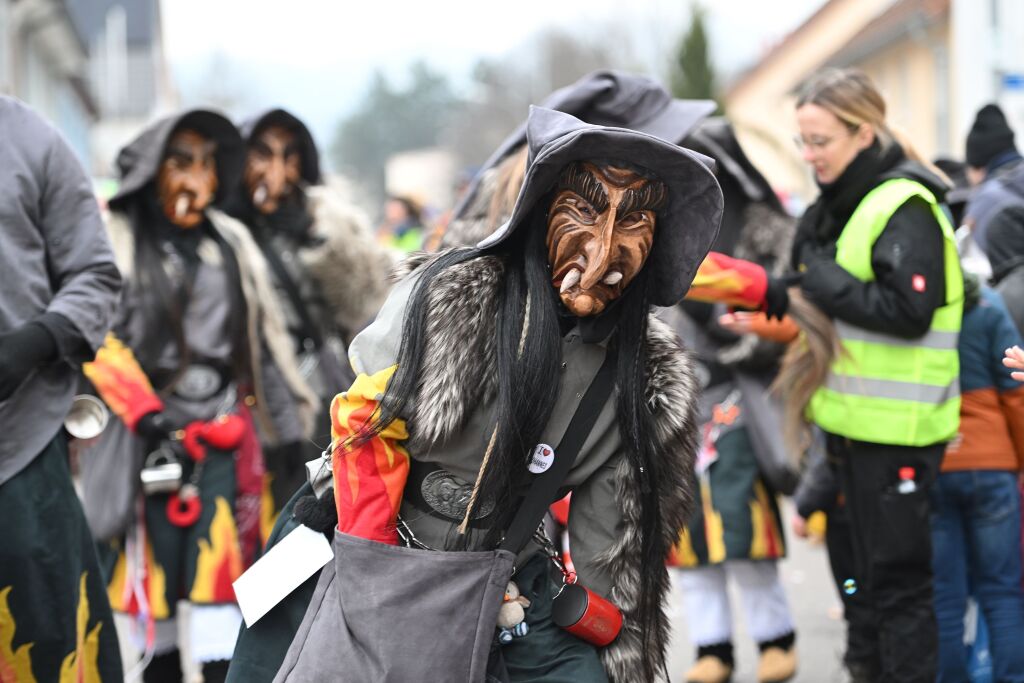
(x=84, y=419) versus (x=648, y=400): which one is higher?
(x=648, y=400)

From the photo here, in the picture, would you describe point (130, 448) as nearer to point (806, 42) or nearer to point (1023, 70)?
point (1023, 70)

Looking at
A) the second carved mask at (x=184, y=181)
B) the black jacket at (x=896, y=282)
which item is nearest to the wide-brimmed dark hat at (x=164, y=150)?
the second carved mask at (x=184, y=181)

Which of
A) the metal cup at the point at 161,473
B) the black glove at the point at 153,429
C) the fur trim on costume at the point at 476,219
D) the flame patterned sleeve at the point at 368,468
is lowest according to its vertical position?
the metal cup at the point at 161,473

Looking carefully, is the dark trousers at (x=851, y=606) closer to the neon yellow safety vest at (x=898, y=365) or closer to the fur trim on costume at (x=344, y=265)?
the neon yellow safety vest at (x=898, y=365)

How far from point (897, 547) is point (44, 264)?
2.78 metres

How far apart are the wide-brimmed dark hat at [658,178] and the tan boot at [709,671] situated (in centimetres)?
291

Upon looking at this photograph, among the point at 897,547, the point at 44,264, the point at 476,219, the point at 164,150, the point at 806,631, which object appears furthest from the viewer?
the point at 806,631

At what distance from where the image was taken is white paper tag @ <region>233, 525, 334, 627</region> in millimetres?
3197

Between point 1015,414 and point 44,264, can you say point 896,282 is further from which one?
point 44,264

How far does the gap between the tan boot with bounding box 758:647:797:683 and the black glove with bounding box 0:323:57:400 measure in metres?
3.31

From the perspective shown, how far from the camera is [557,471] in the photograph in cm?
312

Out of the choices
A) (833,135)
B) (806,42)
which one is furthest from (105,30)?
(833,135)

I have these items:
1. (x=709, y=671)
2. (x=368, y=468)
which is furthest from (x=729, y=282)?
(x=709, y=671)

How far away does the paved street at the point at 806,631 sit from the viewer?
20.6 ft
